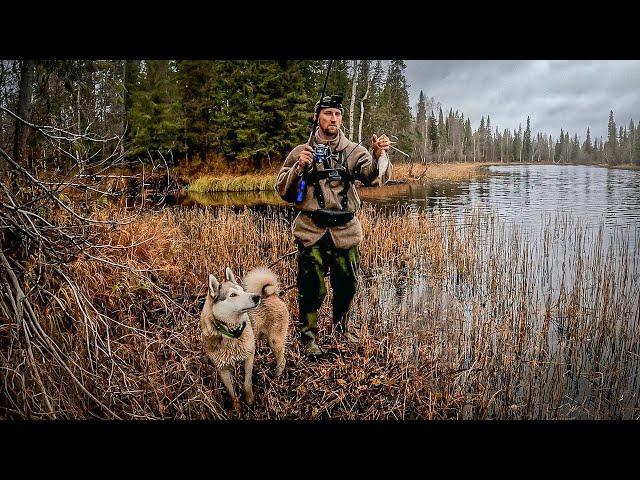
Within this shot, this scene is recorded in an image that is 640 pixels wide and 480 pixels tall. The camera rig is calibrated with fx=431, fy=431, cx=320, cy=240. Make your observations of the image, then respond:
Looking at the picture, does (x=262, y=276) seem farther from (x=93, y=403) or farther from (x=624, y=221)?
(x=624, y=221)

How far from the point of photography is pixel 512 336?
2.55 metres

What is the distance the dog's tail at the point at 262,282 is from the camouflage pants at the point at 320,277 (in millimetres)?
151

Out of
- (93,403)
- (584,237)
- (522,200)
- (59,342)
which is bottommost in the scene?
(93,403)

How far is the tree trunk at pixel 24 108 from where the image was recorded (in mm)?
2482

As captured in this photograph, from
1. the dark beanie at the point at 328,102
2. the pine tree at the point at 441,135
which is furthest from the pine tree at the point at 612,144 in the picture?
the dark beanie at the point at 328,102

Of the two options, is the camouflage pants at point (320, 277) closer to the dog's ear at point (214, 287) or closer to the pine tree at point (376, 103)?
the dog's ear at point (214, 287)

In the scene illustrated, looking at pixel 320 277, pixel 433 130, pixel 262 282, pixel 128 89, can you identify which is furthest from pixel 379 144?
pixel 128 89

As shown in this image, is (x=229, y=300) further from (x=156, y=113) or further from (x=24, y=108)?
(x=24, y=108)

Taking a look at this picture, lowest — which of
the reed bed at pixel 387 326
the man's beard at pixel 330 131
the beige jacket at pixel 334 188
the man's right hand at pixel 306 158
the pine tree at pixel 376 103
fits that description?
the reed bed at pixel 387 326

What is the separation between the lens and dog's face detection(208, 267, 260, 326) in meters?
2.18

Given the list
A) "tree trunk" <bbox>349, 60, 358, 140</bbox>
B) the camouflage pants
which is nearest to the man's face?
"tree trunk" <bbox>349, 60, 358, 140</bbox>

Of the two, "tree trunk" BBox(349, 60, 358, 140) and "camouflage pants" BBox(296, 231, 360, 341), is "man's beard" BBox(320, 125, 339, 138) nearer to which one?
"tree trunk" BBox(349, 60, 358, 140)
